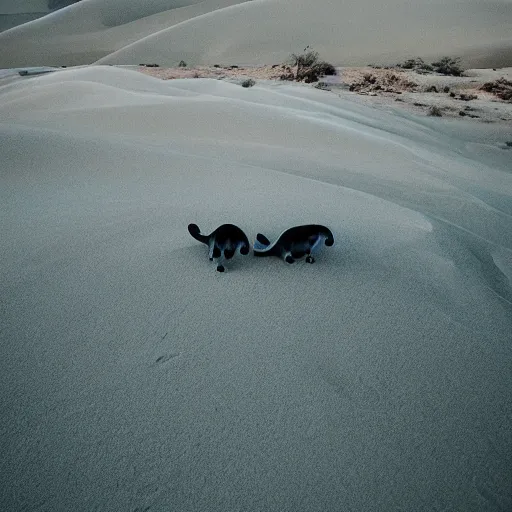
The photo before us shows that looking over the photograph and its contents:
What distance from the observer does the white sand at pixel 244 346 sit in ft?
2.95

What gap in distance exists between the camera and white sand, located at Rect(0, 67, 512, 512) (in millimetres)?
899

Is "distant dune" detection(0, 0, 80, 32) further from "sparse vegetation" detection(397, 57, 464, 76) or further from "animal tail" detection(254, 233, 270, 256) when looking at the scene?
"animal tail" detection(254, 233, 270, 256)

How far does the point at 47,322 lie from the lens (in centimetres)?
131

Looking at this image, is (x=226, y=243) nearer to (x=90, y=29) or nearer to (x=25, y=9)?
(x=90, y=29)

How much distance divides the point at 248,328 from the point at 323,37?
17.4m

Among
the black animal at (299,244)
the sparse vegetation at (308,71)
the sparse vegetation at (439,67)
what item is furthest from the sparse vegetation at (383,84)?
the black animal at (299,244)

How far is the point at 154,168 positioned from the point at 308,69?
6.69 metres

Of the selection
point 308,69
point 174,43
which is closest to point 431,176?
point 308,69

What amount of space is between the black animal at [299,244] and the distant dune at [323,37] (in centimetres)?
1267

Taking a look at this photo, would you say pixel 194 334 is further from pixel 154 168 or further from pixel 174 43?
pixel 174 43

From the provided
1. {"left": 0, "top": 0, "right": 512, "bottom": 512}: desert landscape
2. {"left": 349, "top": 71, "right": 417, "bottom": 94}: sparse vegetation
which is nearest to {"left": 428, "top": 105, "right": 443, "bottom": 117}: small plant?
{"left": 349, "top": 71, "right": 417, "bottom": 94}: sparse vegetation

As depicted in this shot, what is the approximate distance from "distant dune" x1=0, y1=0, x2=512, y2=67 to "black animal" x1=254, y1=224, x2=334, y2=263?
12673 millimetres

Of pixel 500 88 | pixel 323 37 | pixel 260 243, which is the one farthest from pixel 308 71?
pixel 323 37

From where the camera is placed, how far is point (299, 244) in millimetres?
1670
